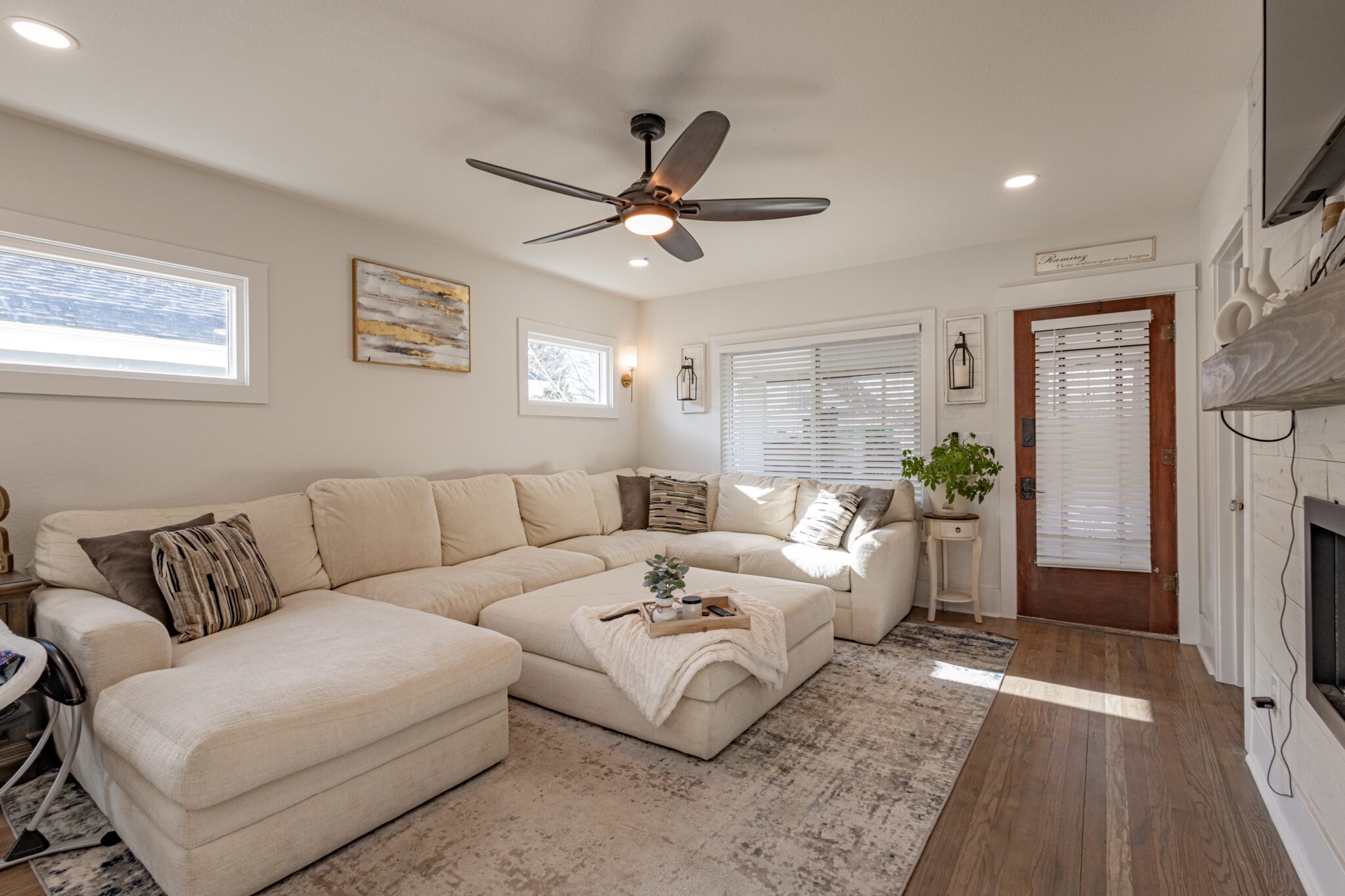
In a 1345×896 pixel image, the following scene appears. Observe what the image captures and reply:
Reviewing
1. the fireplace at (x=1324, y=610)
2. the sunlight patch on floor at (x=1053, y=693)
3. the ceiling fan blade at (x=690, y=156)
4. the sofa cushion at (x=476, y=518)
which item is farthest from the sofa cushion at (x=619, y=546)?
the fireplace at (x=1324, y=610)

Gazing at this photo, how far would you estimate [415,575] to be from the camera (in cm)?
332

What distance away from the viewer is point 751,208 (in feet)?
8.59

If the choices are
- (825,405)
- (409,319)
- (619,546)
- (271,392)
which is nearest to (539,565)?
(619,546)

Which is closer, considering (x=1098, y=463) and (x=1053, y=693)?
(x=1053, y=693)

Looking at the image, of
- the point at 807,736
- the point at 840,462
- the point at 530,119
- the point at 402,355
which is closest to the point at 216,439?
the point at 402,355

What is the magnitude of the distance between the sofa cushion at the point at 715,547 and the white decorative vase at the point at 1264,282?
9.56 feet

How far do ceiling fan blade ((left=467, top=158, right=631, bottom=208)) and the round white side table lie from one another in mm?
2880

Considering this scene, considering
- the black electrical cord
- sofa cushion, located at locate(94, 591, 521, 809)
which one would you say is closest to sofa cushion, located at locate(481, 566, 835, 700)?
sofa cushion, located at locate(94, 591, 521, 809)

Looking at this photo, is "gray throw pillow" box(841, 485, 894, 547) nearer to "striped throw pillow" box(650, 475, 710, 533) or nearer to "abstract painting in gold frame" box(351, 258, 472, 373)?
"striped throw pillow" box(650, 475, 710, 533)

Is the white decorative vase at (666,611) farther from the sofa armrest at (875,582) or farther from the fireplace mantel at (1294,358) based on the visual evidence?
→ the fireplace mantel at (1294,358)

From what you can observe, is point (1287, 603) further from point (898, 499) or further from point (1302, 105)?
point (898, 499)

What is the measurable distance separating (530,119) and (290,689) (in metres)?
2.27

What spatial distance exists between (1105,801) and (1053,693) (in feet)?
3.10

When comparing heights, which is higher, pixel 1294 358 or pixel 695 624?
pixel 1294 358
